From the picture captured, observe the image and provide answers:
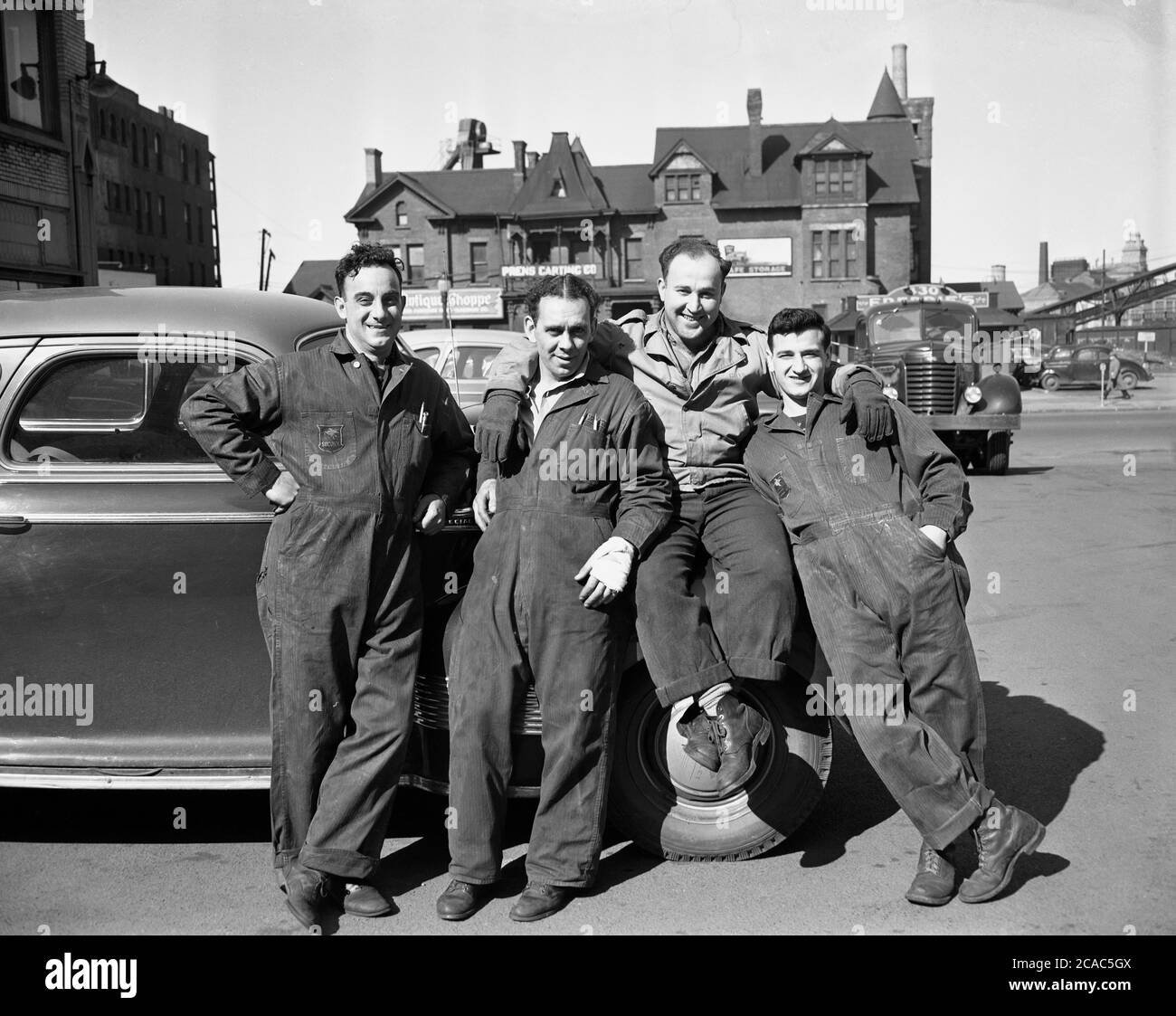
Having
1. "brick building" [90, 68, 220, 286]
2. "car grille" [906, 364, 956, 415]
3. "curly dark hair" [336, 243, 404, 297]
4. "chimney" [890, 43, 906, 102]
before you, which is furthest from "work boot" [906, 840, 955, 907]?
"chimney" [890, 43, 906, 102]

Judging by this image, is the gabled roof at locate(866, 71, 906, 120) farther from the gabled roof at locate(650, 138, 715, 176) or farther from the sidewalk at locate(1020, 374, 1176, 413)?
the sidewalk at locate(1020, 374, 1176, 413)

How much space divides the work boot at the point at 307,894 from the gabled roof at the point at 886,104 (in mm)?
67894

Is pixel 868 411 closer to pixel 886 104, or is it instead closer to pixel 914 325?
pixel 914 325

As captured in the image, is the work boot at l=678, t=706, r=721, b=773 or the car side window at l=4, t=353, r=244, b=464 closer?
the work boot at l=678, t=706, r=721, b=773

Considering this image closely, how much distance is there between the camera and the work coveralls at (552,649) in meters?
3.79

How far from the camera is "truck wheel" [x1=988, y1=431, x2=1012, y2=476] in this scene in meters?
16.5

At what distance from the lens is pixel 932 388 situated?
17688 mm

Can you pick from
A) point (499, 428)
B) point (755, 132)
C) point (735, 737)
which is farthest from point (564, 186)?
point (735, 737)

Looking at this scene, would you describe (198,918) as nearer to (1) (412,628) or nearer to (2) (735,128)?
(1) (412,628)

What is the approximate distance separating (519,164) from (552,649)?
57.8m

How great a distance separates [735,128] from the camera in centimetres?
5888

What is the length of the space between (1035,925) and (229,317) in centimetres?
342

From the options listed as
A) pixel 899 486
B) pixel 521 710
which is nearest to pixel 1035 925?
pixel 899 486
